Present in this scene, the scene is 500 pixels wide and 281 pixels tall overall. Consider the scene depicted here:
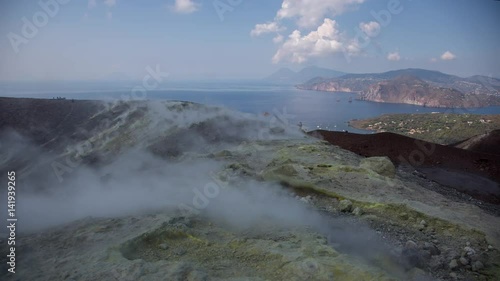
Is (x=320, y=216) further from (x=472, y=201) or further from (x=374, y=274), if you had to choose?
(x=472, y=201)

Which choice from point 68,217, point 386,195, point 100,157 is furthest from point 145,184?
point 100,157

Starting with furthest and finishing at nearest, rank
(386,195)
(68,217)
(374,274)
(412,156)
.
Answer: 1. (412,156)
2. (386,195)
3. (68,217)
4. (374,274)

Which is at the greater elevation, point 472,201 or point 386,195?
point 386,195

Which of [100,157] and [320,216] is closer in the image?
[320,216]

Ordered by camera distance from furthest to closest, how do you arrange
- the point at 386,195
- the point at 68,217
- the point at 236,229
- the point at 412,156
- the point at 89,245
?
the point at 412,156, the point at 386,195, the point at 68,217, the point at 236,229, the point at 89,245

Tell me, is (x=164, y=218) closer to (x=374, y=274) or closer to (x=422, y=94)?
(x=374, y=274)

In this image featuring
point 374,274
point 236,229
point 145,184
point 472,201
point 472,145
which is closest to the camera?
point 374,274

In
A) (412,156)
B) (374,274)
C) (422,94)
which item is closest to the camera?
(374,274)

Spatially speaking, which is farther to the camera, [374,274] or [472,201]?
[472,201]

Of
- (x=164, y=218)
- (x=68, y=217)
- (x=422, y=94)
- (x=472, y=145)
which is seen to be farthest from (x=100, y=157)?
(x=422, y=94)
